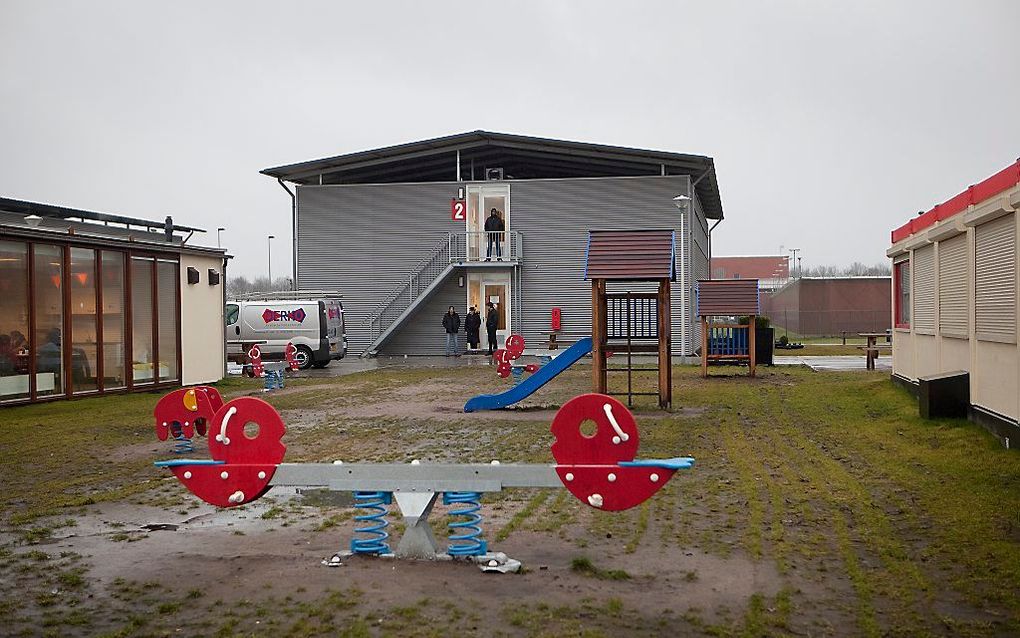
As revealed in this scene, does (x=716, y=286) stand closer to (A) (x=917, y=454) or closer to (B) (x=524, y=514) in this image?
(A) (x=917, y=454)

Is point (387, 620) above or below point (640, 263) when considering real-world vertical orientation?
below

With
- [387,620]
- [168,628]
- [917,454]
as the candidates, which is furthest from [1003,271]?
[168,628]

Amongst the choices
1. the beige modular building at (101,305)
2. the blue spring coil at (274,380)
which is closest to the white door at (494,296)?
the beige modular building at (101,305)

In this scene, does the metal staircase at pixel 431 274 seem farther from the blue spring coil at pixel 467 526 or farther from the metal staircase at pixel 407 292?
the blue spring coil at pixel 467 526

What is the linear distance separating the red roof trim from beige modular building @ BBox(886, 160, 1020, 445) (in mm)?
12

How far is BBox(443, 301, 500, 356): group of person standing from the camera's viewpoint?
125ft

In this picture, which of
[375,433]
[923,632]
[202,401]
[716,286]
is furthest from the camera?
[716,286]

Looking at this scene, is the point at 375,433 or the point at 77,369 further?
the point at 77,369

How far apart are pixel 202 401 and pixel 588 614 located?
7.88m

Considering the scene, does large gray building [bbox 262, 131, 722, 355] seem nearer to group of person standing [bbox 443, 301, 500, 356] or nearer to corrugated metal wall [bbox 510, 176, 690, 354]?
corrugated metal wall [bbox 510, 176, 690, 354]

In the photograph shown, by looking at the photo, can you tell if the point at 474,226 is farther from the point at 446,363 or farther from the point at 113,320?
the point at 113,320

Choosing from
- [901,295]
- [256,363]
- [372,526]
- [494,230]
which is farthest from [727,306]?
[372,526]

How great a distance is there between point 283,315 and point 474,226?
10.3m

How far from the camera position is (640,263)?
60.2 ft
